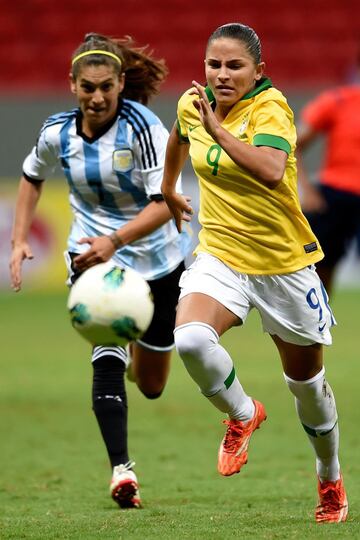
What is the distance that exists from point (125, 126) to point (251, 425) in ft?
6.05

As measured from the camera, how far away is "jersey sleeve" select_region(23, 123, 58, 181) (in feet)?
20.7

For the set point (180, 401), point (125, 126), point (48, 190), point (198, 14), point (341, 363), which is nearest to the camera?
point (125, 126)

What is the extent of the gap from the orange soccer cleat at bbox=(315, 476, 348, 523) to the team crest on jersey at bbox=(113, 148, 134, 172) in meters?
1.96

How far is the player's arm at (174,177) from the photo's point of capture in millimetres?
5461

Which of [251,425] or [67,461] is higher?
[251,425]

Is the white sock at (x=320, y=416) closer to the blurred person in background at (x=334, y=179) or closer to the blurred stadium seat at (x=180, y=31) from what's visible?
the blurred person in background at (x=334, y=179)

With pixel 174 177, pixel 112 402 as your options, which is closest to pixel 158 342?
pixel 112 402

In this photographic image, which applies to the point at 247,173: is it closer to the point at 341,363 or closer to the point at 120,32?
the point at 341,363

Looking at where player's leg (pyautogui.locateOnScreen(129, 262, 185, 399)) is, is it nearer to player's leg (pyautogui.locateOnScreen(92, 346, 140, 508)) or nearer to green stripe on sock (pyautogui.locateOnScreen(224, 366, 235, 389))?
player's leg (pyautogui.locateOnScreen(92, 346, 140, 508))

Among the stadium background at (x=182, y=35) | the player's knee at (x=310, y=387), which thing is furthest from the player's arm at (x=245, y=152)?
the stadium background at (x=182, y=35)

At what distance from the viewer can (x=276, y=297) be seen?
16.6 ft

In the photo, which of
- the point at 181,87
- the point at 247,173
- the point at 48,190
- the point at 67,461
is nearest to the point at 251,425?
the point at 247,173

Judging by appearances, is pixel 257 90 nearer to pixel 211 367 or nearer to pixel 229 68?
pixel 229 68

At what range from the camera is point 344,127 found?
32.6 ft
